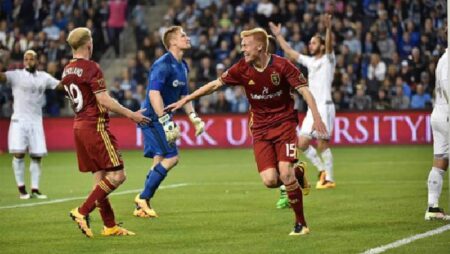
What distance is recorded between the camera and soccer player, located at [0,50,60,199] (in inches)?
689

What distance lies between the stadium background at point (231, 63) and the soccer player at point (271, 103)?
176 inches

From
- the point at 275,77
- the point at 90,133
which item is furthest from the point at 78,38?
the point at 275,77

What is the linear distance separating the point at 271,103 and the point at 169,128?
185cm

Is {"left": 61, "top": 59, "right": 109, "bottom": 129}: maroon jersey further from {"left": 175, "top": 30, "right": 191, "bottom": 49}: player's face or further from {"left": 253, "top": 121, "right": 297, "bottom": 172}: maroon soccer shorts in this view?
{"left": 175, "top": 30, "right": 191, "bottom": 49}: player's face

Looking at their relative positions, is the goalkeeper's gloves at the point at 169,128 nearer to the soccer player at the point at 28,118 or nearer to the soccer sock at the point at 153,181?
the soccer sock at the point at 153,181

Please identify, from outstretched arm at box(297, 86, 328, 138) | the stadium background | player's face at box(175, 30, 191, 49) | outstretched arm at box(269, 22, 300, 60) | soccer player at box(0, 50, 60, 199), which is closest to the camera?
outstretched arm at box(297, 86, 328, 138)

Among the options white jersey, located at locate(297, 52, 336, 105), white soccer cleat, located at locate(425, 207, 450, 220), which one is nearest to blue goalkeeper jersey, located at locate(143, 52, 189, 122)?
white soccer cleat, located at locate(425, 207, 450, 220)

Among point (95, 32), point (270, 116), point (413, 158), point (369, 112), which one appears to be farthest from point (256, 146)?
point (95, 32)

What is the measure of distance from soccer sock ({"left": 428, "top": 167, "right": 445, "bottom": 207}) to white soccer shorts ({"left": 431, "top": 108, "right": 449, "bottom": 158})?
0.23m

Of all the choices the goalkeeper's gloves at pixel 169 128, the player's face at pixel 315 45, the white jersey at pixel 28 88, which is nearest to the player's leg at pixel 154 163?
the goalkeeper's gloves at pixel 169 128

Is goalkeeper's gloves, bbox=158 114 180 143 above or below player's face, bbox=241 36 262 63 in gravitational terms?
below

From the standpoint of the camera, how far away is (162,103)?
1392 centimetres

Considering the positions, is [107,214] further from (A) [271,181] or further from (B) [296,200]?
(B) [296,200]

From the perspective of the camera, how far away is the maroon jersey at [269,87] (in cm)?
1166
